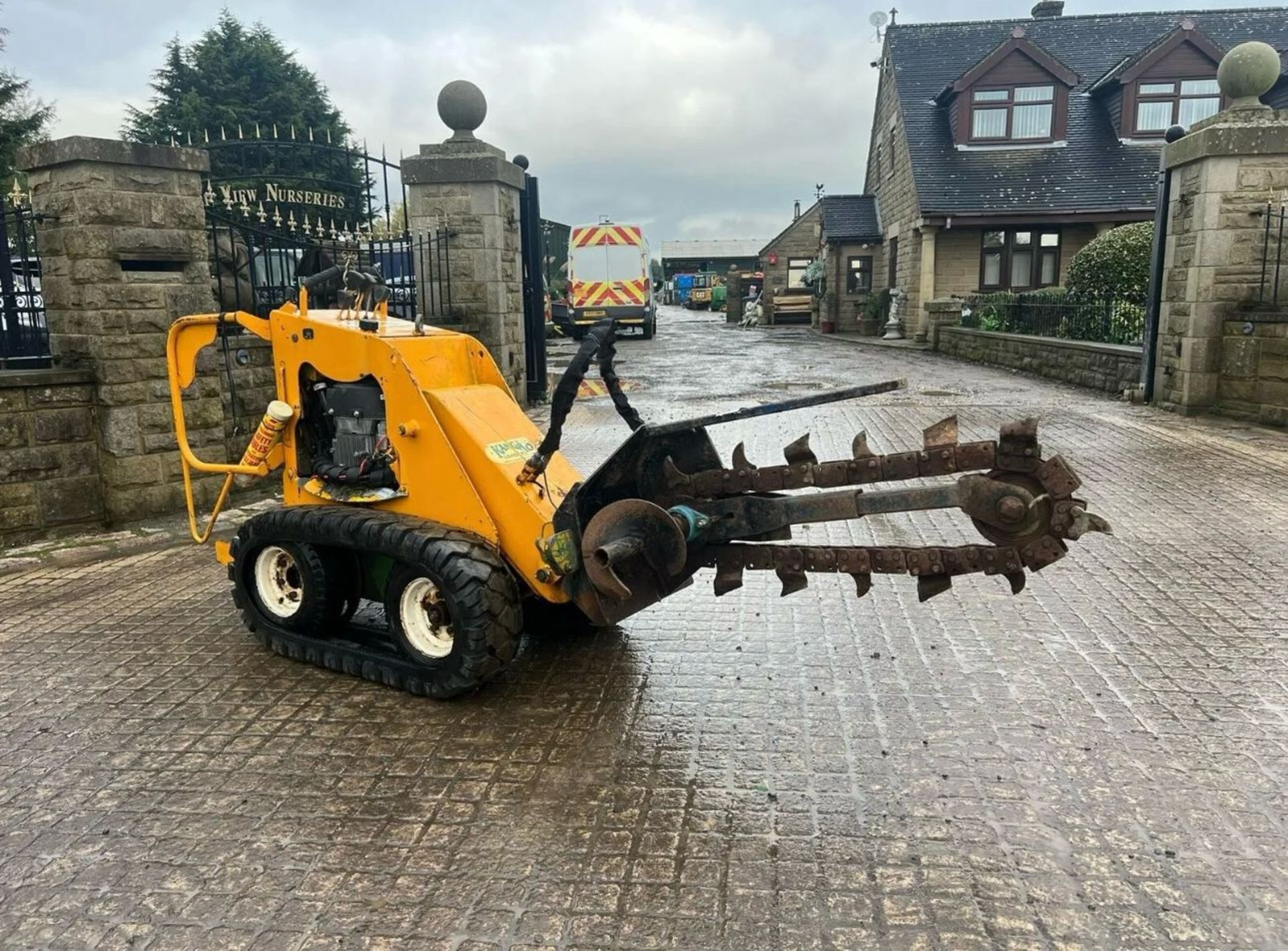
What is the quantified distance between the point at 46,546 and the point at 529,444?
4341 mm

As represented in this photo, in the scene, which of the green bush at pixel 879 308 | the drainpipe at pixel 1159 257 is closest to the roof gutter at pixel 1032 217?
the green bush at pixel 879 308

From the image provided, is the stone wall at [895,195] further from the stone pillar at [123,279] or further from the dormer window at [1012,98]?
the stone pillar at [123,279]

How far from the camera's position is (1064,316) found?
16.9 metres

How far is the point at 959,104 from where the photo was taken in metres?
26.9

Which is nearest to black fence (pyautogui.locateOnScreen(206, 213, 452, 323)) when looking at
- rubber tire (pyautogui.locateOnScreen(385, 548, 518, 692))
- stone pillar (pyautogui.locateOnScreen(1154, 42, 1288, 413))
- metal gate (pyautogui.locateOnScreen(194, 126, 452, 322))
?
metal gate (pyautogui.locateOnScreen(194, 126, 452, 322))

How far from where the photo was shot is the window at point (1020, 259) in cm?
2647

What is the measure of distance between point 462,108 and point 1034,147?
70.1ft

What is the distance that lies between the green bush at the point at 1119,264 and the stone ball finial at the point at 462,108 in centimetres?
1087

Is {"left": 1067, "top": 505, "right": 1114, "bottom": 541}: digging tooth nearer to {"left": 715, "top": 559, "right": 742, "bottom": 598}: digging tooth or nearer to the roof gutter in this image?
{"left": 715, "top": 559, "right": 742, "bottom": 598}: digging tooth

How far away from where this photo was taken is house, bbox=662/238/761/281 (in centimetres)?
9238

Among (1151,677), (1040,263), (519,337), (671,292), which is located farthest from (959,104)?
(671,292)

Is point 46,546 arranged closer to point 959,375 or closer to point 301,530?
point 301,530

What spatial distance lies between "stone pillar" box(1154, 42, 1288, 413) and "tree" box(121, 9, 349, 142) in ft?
90.4

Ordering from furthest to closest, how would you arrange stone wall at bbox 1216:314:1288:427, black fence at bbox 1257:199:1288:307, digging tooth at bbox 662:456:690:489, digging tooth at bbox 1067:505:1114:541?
black fence at bbox 1257:199:1288:307 < stone wall at bbox 1216:314:1288:427 < digging tooth at bbox 662:456:690:489 < digging tooth at bbox 1067:505:1114:541
